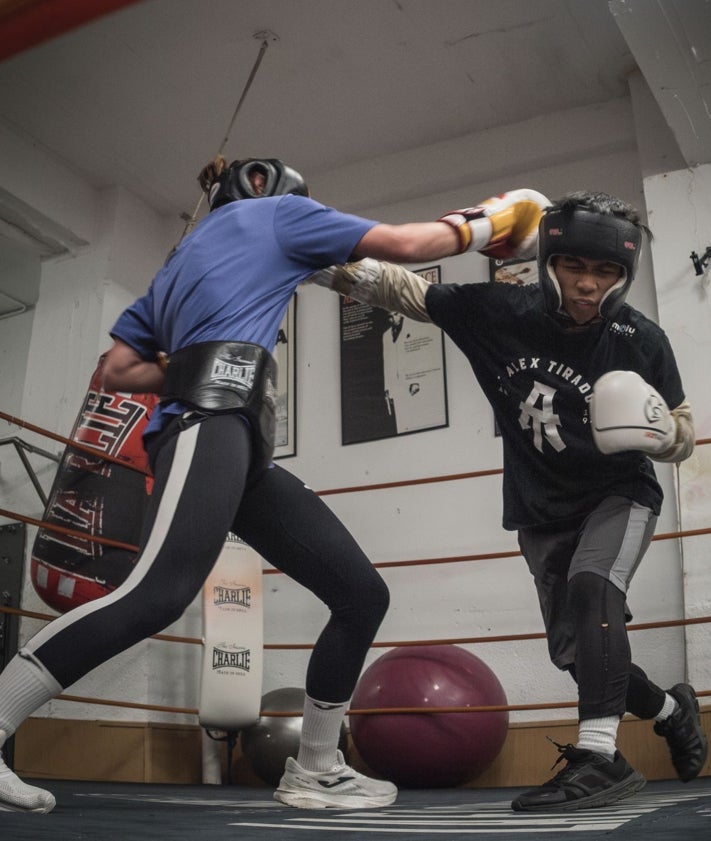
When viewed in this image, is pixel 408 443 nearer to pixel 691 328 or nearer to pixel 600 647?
pixel 691 328

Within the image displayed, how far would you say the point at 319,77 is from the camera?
13.3 feet

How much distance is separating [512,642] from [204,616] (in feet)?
3.84

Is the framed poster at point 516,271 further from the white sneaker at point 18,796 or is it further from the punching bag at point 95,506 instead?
the white sneaker at point 18,796

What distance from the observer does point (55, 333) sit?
4574 millimetres

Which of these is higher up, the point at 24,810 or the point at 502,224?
the point at 502,224

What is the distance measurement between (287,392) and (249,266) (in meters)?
2.67

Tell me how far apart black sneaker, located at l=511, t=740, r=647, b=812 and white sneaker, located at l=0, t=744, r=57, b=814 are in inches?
33.6

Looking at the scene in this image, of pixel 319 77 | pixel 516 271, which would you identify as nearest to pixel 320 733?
pixel 516 271

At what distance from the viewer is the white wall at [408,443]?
3650mm

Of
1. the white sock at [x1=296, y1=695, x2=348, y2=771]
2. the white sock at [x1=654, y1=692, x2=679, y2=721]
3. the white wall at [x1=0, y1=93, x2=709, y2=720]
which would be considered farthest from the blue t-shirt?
the white wall at [x1=0, y1=93, x2=709, y2=720]

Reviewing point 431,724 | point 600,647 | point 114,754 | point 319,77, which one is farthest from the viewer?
point 319,77

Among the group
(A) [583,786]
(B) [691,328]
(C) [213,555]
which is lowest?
(A) [583,786]

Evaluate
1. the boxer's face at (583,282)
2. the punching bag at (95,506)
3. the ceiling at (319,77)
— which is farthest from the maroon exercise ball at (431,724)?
the ceiling at (319,77)

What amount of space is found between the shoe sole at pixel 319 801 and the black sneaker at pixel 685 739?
2.29ft
